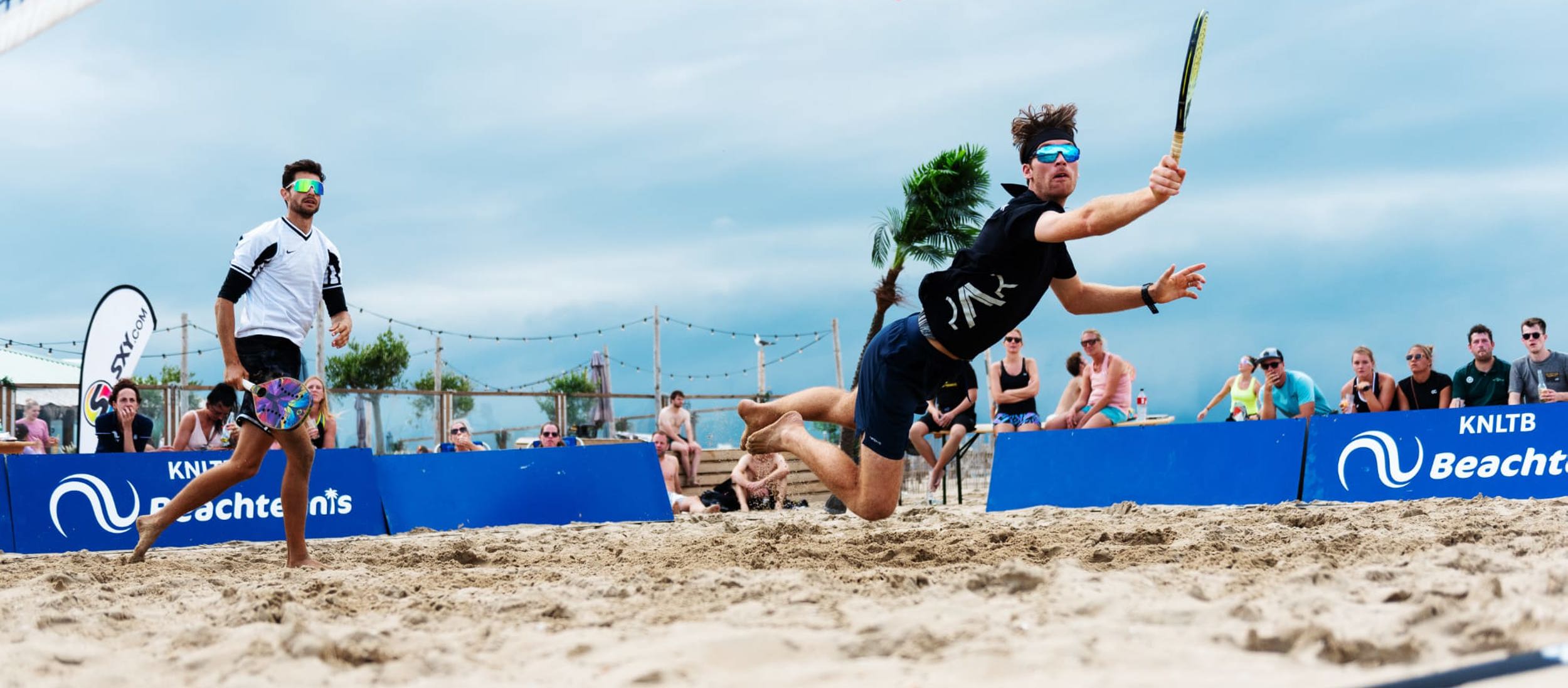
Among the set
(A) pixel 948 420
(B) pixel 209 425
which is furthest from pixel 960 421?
(B) pixel 209 425

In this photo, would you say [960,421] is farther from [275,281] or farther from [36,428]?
[36,428]

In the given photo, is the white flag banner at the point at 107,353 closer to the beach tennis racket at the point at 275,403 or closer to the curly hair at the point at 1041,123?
the beach tennis racket at the point at 275,403

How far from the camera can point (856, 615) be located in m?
2.97

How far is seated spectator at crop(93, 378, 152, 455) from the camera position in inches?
350

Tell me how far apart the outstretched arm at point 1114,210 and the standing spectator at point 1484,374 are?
6.73m

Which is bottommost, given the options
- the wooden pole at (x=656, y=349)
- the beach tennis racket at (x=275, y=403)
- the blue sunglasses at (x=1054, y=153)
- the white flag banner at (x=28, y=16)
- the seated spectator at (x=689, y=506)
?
the seated spectator at (x=689, y=506)

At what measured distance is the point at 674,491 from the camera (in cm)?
1138

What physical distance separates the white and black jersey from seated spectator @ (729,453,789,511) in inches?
229

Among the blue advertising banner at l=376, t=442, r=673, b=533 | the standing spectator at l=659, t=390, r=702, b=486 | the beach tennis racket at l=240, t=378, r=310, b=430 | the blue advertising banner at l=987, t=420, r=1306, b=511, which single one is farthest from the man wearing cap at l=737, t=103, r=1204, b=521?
the standing spectator at l=659, t=390, r=702, b=486

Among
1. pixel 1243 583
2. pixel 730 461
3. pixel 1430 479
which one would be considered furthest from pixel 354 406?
pixel 1243 583

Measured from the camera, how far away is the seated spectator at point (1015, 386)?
10531 mm

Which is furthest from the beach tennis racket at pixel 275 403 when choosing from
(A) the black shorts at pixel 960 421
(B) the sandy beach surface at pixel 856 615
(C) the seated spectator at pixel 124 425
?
(A) the black shorts at pixel 960 421

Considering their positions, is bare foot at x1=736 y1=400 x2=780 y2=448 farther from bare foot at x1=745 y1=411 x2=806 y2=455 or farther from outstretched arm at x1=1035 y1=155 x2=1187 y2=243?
outstretched arm at x1=1035 y1=155 x2=1187 y2=243

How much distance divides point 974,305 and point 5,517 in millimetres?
6394
